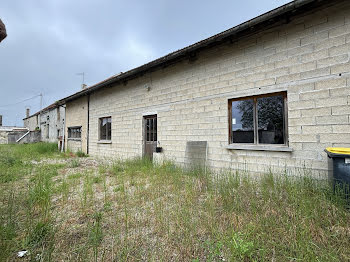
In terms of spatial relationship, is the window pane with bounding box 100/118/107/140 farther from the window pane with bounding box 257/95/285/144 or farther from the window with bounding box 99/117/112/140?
the window pane with bounding box 257/95/285/144

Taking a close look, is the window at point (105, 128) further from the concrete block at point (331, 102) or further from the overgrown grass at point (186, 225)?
the concrete block at point (331, 102)

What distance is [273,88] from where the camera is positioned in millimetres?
4316

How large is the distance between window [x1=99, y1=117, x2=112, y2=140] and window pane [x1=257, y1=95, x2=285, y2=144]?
302 inches

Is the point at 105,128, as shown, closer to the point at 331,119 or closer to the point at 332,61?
the point at 331,119

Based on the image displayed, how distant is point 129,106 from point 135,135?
1.48m

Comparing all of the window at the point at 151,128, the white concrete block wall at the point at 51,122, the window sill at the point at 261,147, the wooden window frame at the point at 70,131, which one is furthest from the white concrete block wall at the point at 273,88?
the white concrete block wall at the point at 51,122

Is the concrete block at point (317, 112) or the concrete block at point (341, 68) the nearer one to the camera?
the concrete block at point (341, 68)

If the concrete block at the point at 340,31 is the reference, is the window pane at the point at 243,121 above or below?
below

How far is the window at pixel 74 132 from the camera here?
12328 mm

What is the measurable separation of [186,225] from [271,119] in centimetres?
336

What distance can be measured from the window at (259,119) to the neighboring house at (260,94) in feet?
0.08

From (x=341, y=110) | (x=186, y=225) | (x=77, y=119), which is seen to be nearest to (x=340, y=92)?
(x=341, y=110)

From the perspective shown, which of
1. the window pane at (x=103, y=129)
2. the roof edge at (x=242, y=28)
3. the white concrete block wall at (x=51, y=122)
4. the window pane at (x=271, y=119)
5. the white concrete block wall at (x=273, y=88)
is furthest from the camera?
the white concrete block wall at (x=51, y=122)

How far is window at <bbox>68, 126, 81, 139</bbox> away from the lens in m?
12.3
